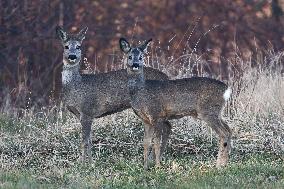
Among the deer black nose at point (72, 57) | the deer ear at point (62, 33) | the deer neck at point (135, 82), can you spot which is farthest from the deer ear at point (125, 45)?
the deer ear at point (62, 33)

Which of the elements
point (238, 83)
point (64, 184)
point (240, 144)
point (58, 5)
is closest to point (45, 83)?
point (58, 5)

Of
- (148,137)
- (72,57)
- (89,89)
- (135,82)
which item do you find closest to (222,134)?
(148,137)

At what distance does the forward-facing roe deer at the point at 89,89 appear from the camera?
12.6 m

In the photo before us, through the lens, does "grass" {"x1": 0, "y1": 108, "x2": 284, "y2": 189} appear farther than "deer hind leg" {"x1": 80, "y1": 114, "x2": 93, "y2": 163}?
No

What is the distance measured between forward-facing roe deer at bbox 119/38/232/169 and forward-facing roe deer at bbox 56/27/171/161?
769 mm

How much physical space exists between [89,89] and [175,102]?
146 centimetres

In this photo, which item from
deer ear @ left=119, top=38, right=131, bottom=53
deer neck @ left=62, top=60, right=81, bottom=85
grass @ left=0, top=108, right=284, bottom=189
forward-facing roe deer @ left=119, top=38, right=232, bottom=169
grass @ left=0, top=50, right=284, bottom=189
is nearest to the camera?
grass @ left=0, top=108, right=284, bottom=189

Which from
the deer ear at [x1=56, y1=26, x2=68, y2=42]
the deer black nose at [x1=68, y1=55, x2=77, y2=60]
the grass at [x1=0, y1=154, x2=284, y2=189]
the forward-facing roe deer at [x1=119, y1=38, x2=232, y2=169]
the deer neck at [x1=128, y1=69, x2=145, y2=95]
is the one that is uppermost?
the deer ear at [x1=56, y1=26, x2=68, y2=42]

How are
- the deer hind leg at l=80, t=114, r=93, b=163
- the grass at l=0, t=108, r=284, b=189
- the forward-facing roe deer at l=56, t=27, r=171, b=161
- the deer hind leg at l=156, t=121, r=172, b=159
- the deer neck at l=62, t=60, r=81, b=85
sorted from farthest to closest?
the deer neck at l=62, t=60, r=81, b=85 < the forward-facing roe deer at l=56, t=27, r=171, b=161 < the deer hind leg at l=80, t=114, r=93, b=163 < the deer hind leg at l=156, t=121, r=172, b=159 < the grass at l=0, t=108, r=284, b=189

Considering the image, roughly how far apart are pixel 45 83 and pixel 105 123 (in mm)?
8723

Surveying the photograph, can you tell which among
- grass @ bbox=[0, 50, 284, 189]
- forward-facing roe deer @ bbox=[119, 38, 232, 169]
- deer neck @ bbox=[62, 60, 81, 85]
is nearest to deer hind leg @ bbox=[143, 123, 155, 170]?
forward-facing roe deer @ bbox=[119, 38, 232, 169]

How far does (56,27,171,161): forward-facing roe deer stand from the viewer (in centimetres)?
1263

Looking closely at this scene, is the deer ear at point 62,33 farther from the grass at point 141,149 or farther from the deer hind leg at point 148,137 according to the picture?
the deer hind leg at point 148,137

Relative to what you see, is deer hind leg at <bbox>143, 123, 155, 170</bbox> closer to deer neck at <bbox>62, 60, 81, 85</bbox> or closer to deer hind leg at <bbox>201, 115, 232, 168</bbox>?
deer hind leg at <bbox>201, 115, 232, 168</bbox>
